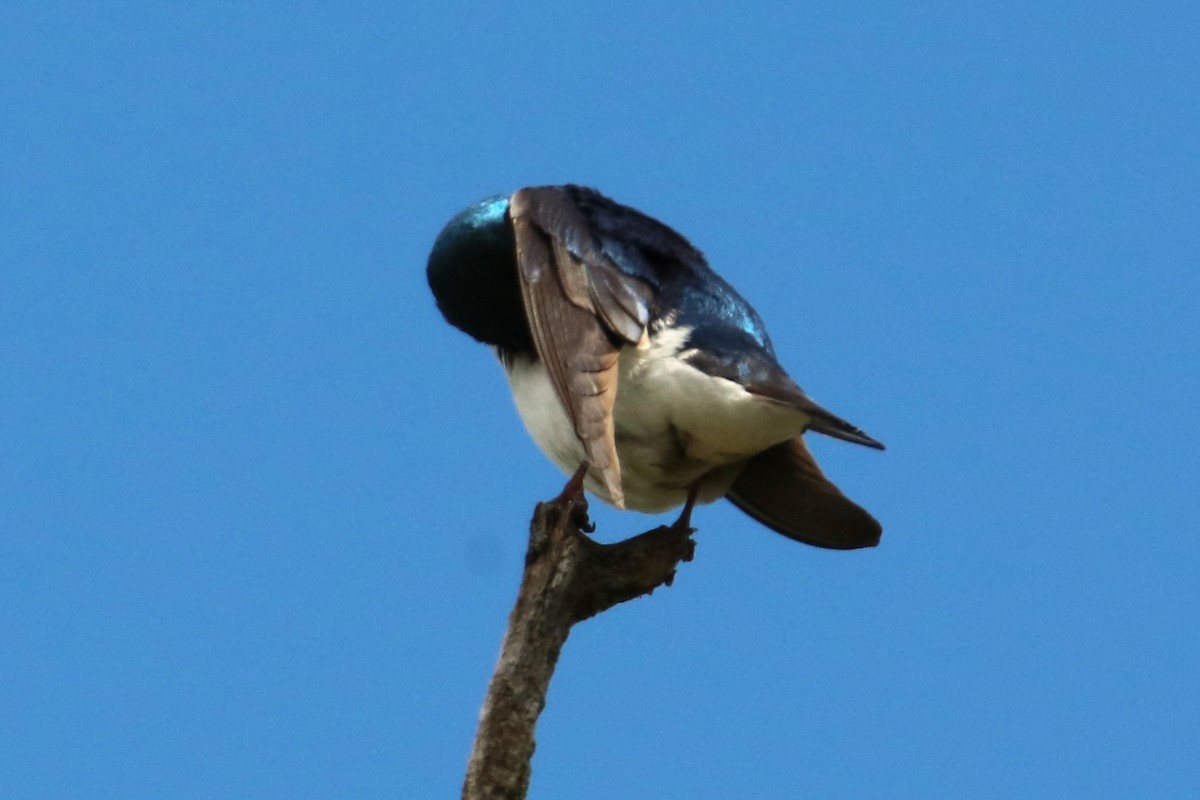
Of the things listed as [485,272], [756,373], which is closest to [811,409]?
[756,373]

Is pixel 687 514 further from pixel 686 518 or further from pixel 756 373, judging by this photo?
pixel 756 373

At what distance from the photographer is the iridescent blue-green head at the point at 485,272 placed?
6.02m

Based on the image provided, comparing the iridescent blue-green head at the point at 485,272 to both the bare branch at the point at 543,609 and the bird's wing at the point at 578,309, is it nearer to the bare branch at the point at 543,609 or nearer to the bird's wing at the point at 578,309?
the bird's wing at the point at 578,309

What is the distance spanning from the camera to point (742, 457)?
5930 millimetres

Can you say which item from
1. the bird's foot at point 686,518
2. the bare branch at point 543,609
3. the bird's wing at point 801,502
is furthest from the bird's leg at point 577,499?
the bird's wing at point 801,502

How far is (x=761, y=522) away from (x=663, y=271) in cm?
106

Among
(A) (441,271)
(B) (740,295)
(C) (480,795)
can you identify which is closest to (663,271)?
(B) (740,295)

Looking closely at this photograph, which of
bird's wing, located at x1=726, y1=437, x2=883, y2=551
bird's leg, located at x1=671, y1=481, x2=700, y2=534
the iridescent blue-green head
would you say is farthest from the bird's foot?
the iridescent blue-green head

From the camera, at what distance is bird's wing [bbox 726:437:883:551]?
631 cm

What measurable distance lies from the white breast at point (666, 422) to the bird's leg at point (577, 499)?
11 centimetres

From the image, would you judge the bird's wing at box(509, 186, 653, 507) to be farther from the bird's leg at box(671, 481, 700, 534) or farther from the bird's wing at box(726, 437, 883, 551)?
the bird's wing at box(726, 437, 883, 551)

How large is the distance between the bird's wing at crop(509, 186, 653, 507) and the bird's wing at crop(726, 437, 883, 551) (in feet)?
2.99

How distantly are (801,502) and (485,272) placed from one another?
1.34m

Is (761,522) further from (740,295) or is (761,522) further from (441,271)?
(441,271)
